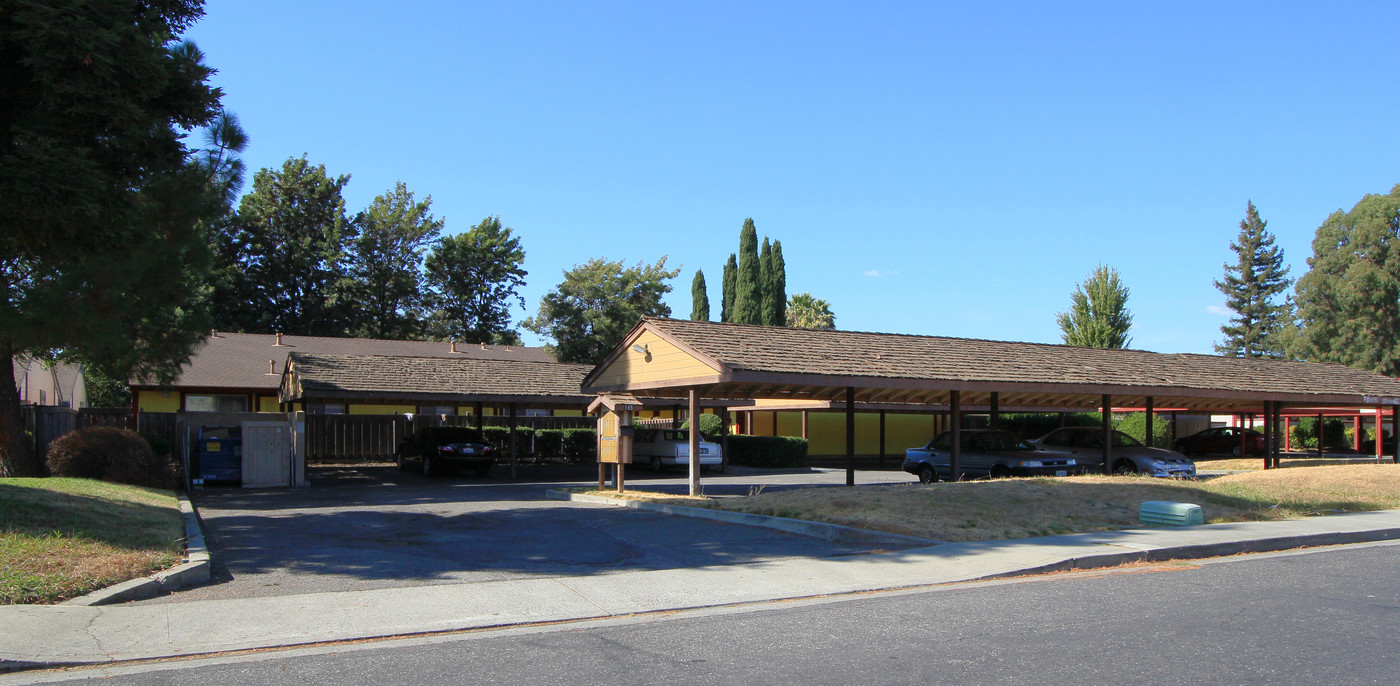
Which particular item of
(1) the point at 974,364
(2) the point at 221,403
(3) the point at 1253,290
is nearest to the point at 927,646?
(1) the point at 974,364

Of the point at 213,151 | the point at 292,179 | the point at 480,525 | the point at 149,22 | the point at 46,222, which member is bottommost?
the point at 480,525

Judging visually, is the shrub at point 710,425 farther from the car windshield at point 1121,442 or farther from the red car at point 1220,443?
the red car at point 1220,443

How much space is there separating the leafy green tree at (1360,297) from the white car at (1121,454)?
35590 mm

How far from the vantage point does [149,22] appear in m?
14.2

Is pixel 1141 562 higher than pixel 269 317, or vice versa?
pixel 269 317

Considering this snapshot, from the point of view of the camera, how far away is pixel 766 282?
6147cm

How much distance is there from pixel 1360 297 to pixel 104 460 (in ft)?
188

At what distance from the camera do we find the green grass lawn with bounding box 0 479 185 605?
29.0ft

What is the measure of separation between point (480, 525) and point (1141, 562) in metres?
9.29

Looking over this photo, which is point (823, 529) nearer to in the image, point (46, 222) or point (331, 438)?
point (46, 222)

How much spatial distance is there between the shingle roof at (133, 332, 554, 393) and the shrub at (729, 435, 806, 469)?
361 inches

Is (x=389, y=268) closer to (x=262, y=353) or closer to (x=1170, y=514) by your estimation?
(x=262, y=353)

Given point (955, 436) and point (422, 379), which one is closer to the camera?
point (955, 436)

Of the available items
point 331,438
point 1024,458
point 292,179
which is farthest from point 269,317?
point 1024,458
